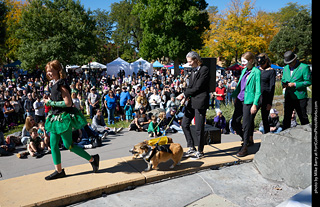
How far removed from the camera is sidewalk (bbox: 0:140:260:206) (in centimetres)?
338

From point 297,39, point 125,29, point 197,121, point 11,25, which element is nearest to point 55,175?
point 197,121

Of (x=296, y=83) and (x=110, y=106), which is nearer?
(x=296, y=83)

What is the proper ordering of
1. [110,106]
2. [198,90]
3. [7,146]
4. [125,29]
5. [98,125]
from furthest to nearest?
[125,29] → [110,106] → [98,125] → [7,146] → [198,90]

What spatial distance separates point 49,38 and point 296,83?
20478 mm

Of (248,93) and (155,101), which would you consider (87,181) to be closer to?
(248,93)

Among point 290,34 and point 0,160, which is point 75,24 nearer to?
point 0,160

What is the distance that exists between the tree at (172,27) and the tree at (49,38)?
371 inches

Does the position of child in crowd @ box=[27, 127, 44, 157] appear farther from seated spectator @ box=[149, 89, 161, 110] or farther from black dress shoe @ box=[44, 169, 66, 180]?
seated spectator @ box=[149, 89, 161, 110]

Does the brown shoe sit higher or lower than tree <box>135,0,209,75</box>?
lower

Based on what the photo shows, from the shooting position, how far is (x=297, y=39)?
3406 cm

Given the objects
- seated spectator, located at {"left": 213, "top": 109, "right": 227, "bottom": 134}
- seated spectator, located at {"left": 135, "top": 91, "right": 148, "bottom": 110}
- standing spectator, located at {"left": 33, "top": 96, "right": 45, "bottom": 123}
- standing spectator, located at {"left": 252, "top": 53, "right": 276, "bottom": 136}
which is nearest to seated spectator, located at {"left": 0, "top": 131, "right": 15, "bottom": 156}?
standing spectator, located at {"left": 33, "top": 96, "right": 45, "bottom": 123}

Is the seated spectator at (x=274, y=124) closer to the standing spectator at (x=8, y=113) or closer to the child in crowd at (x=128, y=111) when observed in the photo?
the child in crowd at (x=128, y=111)

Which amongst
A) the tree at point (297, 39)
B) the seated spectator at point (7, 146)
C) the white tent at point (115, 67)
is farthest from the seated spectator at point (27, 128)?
the tree at point (297, 39)

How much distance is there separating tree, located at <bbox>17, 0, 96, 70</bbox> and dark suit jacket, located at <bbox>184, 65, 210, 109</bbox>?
1881cm
